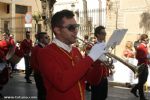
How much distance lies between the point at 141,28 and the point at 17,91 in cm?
875

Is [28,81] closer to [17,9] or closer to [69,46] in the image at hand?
[69,46]

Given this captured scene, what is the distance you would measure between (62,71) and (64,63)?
6.1 inches

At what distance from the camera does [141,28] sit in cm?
1934

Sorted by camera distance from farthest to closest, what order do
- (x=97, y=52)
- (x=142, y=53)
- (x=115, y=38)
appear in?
1. (x=142, y=53)
2. (x=115, y=38)
3. (x=97, y=52)

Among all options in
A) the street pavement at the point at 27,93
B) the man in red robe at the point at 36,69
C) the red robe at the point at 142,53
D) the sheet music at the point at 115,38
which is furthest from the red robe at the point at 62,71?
the red robe at the point at 142,53

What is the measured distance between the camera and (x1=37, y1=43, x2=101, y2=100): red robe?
366cm

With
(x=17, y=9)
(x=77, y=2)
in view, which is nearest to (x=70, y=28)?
(x=77, y=2)

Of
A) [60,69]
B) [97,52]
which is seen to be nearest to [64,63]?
[60,69]

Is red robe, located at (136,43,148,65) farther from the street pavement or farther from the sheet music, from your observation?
the sheet music

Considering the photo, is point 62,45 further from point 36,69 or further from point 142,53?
point 142,53

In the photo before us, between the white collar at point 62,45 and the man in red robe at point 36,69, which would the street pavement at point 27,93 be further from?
the white collar at point 62,45

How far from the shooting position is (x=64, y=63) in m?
3.90

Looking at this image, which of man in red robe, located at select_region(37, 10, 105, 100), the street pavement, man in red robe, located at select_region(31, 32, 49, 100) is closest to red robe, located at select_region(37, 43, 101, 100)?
man in red robe, located at select_region(37, 10, 105, 100)

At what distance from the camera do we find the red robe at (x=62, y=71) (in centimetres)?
366
